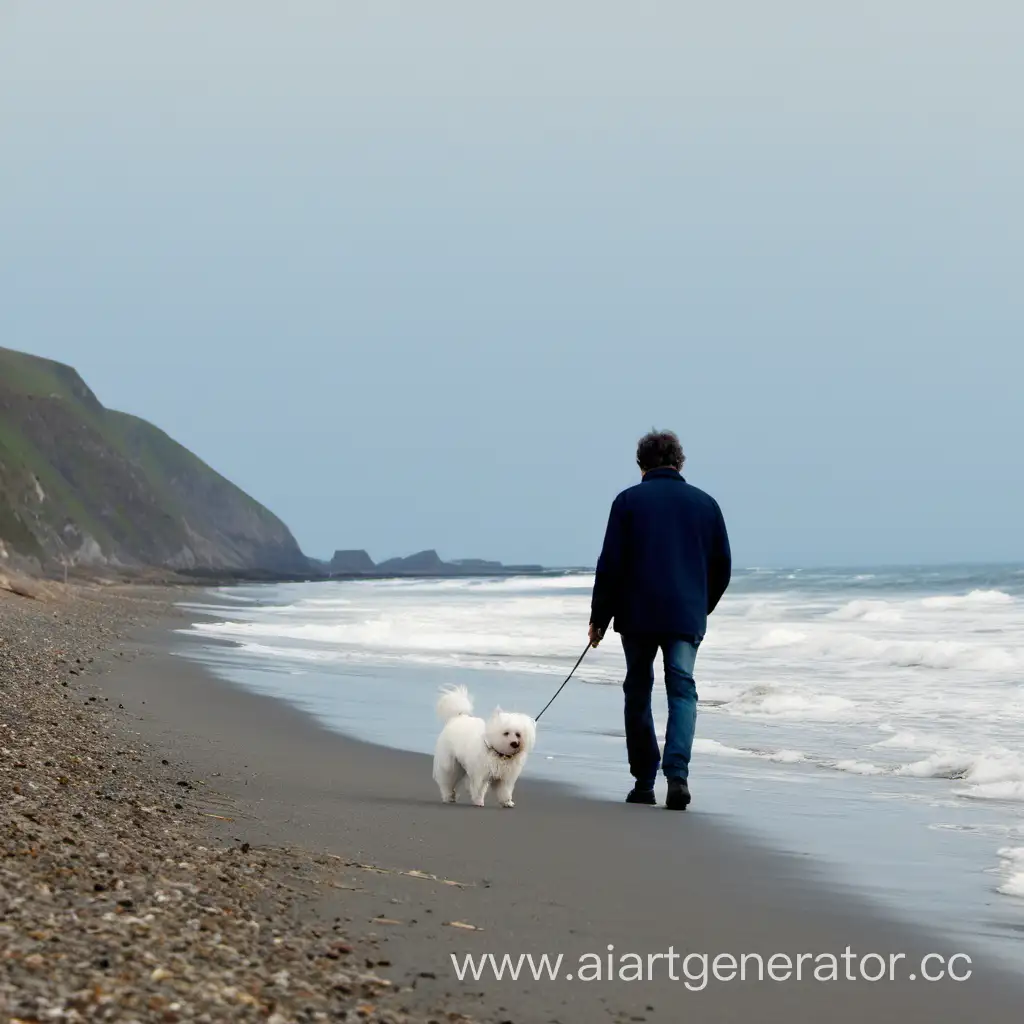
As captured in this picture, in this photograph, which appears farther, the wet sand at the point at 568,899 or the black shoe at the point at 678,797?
the black shoe at the point at 678,797

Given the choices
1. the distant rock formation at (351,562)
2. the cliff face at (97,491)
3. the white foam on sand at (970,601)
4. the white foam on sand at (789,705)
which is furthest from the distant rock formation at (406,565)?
the white foam on sand at (789,705)

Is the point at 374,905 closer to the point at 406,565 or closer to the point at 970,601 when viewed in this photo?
the point at 970,601

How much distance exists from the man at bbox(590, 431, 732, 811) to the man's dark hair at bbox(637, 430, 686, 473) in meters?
0.14

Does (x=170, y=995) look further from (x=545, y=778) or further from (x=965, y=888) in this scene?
(x=545, y=778)

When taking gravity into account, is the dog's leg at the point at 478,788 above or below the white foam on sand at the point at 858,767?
below

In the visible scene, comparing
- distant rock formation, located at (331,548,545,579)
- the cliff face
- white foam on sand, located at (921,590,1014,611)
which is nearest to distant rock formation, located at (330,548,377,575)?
distant rock formation, located at (331,548,545,579)

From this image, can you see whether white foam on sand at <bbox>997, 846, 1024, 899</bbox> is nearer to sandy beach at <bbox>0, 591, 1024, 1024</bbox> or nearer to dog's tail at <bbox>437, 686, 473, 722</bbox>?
sandy beach at <bbox>0, 591, 1024, 1024</bbox>

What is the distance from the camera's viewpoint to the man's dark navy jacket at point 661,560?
7016 mm

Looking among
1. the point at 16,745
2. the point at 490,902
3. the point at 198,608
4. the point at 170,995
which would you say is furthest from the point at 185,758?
the point at 198,608

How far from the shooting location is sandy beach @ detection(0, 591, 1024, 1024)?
10.4ft

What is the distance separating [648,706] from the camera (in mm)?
7199

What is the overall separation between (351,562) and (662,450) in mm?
125870

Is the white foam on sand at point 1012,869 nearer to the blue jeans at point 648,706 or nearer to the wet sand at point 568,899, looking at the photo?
the wet sand at point 568,899

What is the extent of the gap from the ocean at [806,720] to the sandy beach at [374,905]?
0.44 meters
